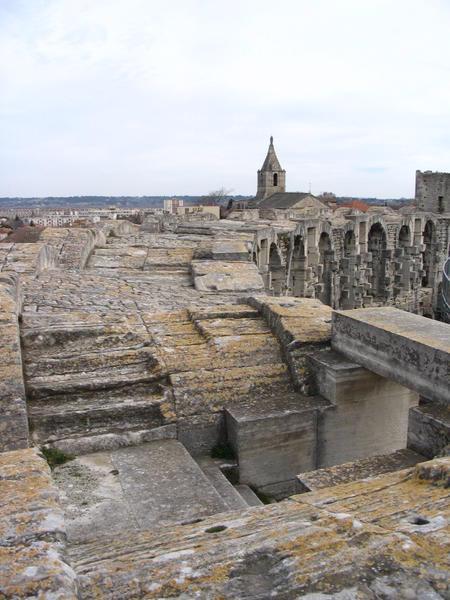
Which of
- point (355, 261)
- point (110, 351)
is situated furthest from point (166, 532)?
point (355, 261)

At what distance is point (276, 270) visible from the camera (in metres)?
15.0

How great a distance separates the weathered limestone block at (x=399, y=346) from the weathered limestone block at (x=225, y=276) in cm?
249

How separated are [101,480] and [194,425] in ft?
3.10

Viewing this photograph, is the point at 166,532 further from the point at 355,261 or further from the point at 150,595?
the point at 355,261

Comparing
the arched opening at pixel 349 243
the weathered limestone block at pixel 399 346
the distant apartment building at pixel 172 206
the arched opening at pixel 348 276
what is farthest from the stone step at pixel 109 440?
the distant apartment building at pixel 172 206

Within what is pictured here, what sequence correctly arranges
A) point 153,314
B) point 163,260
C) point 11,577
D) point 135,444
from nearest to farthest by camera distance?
point 11,577, point 135,444, point 153,314, point 163,260

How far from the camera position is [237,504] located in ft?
12.0

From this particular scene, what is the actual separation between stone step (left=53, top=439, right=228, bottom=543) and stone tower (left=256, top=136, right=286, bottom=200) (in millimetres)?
61152

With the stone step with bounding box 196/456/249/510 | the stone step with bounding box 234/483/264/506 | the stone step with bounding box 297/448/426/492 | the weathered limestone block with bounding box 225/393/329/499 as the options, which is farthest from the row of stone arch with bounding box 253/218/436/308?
the stone step with bounding box 297/448/426/492

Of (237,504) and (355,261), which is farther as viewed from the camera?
(355,261)

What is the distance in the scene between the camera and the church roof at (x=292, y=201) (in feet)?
165

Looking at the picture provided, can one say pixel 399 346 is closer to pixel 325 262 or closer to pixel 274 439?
pixel 274 439

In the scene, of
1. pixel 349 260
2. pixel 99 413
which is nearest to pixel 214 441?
pixel 99 413

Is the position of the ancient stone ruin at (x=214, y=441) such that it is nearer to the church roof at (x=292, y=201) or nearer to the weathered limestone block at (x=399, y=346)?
the weathered limestone block at (x=399, y=346)
